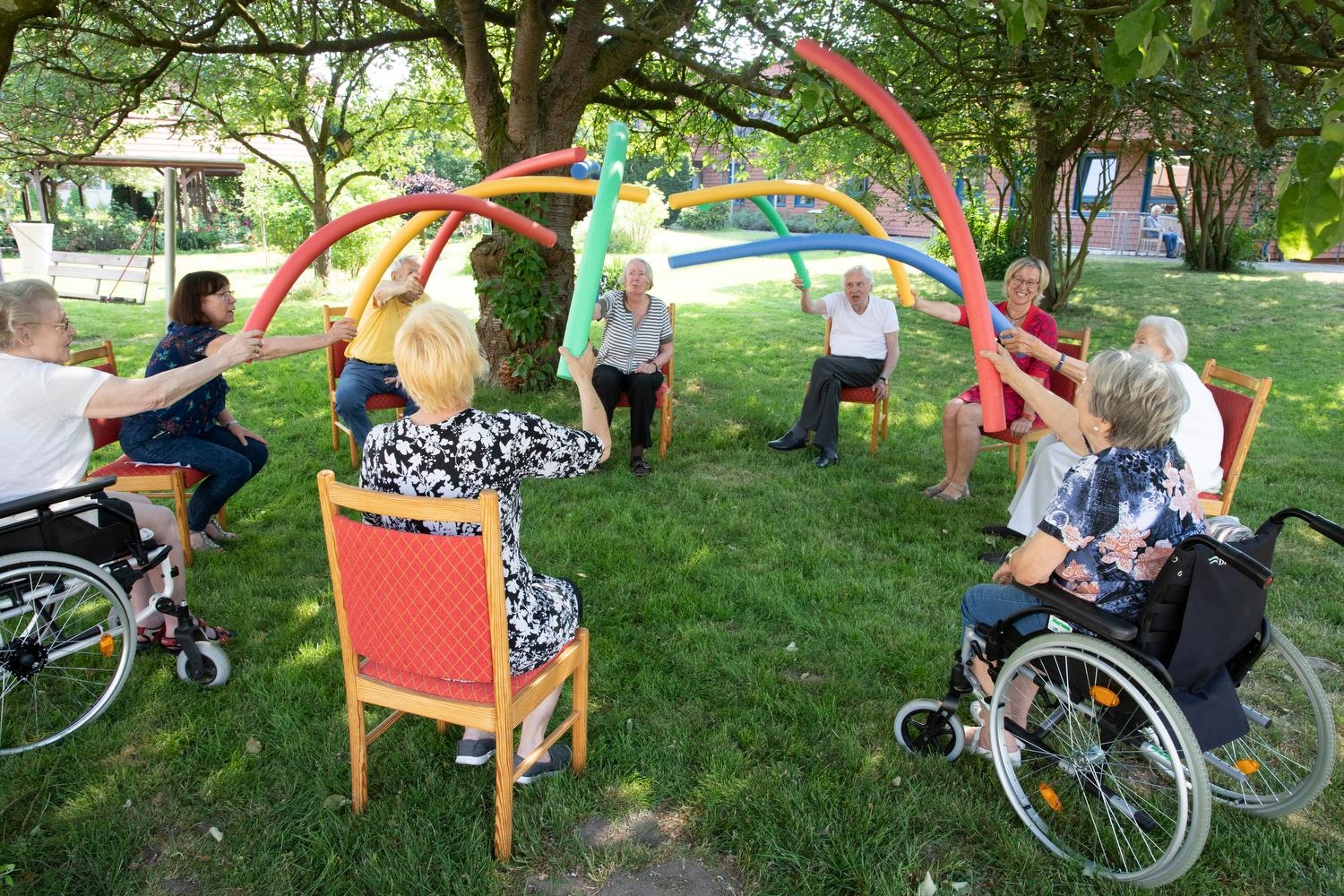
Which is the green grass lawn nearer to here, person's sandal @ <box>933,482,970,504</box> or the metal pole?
person's sandal @ <box>933,482,970,504</box>

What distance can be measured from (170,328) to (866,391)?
4.42m

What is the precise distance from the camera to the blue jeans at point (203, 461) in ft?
13.4

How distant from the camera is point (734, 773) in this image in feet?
8.98

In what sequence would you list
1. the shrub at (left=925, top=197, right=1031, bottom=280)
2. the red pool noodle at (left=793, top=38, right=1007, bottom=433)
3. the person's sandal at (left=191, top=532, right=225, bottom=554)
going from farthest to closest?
the shrub at (left=925, top=197, right=1031, bottom=280) → the person's sandal at (left=191, top=532, right=225, bottom=554) → the red pool noodle at (left=793, top=38, right=1007, bottom=433)

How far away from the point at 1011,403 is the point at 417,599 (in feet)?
14.0

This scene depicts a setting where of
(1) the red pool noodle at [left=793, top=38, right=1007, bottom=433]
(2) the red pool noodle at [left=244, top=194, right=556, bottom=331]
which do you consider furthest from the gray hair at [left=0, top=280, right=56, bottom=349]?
(1) the red pool noodle at [left=793, top=38, right=1007, bottom=433]

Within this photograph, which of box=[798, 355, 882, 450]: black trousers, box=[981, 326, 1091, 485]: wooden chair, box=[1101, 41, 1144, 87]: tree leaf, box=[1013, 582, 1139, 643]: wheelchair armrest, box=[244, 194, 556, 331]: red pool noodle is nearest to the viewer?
box=[1101, 41, 1144, 87]: tree leaf

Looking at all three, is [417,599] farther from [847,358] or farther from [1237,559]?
[847,358]

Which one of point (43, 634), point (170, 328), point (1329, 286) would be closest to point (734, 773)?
point (43, 634)

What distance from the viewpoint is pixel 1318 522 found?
2361mm

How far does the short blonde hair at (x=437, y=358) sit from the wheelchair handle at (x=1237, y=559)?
6.30 feet

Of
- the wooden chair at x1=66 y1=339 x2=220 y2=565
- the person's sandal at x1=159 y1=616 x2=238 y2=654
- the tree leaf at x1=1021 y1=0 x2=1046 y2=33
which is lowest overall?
the person's sandal at x1=159 y1=616 x2=238 y2=654

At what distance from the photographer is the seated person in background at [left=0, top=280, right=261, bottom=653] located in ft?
9.29

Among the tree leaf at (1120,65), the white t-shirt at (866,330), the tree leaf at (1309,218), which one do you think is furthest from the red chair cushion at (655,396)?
the tree leaf at (1309,218)
